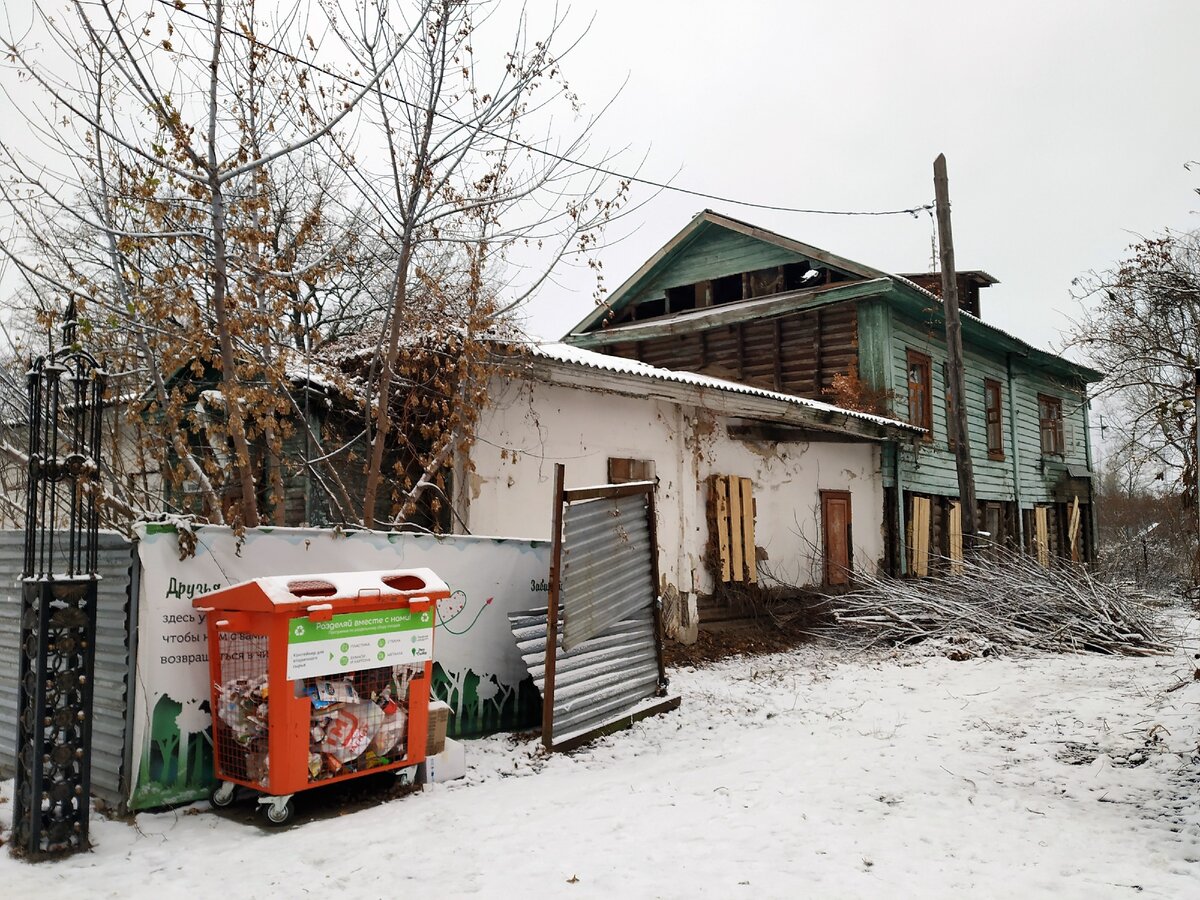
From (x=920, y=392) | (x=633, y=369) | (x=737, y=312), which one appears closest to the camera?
(x=633, y=369)

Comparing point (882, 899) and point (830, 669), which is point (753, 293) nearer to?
point (830, 669)

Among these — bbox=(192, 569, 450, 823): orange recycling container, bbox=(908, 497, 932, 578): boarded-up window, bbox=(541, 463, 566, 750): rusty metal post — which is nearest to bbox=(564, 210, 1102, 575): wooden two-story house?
bbox=(908, 497, 932, 578): boarded-up window

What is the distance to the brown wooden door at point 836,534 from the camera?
43.3ft

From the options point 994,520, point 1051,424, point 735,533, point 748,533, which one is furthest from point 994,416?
point 735,533

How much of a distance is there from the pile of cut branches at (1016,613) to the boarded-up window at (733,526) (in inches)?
46.1

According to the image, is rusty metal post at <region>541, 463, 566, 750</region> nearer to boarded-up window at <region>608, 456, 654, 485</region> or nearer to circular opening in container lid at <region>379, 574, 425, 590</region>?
circular opening in container lid at <region>379, 574, 425, 590</region>

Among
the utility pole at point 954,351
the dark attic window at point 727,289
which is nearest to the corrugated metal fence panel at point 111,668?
the utility pole at point 954,351

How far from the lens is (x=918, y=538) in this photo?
15.4 metres

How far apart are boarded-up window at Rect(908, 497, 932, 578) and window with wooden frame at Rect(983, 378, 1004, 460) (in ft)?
14.3

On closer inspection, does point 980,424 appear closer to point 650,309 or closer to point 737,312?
point 737,312

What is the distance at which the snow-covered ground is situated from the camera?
12.2 feet

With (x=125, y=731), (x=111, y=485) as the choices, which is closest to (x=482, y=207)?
(x=111, y=485)

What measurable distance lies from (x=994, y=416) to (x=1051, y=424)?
3458 mm

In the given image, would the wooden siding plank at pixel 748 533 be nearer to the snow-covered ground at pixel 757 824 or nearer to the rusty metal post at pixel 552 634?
the snow-covered ground at pixel 757 824
